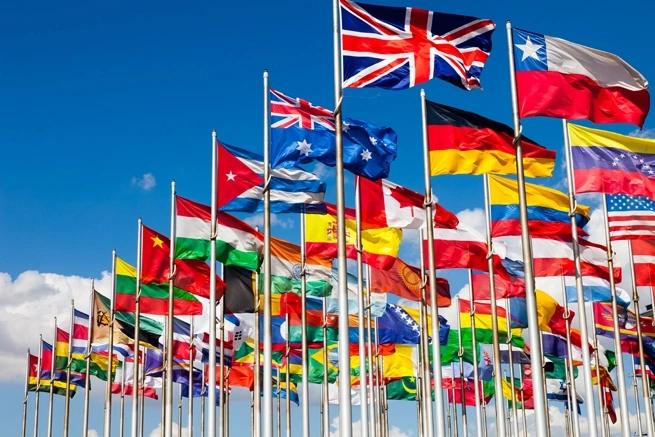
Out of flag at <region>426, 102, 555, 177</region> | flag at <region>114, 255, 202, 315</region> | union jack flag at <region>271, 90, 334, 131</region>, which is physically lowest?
flag at <region>114, 255, 202, 315</region>

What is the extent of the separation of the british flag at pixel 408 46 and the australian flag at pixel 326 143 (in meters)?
3.54

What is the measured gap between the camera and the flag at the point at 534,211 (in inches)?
1249

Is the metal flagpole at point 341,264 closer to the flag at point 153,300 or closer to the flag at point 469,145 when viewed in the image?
the flag at point 469,145

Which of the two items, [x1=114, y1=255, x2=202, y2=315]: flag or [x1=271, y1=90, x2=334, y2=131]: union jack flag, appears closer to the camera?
[x1=271, y1=90, x2=334, y2=131]: union jack flag

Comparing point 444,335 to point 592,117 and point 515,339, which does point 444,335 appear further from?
point 592,117

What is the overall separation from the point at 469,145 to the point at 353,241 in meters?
11.8

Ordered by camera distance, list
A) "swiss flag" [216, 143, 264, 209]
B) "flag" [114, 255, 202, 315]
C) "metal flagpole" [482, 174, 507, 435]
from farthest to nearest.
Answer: "flag" [114, 255, 202, 315], "swiss flag" [216, 143, 264, 209], "metal flagpole" [482, 174, 507, 435]

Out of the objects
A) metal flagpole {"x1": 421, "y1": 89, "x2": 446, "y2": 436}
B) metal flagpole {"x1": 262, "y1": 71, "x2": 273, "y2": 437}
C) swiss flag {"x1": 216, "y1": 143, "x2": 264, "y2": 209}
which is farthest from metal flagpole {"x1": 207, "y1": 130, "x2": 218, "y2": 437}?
metal flagpole {"x1": 421, "y1": 89, "x2": 446, "y2": 436}

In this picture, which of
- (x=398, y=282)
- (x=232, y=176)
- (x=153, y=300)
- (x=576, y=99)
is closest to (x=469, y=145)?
(x=576, y=99)

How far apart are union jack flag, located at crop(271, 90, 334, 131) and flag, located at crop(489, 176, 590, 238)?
28.6ft

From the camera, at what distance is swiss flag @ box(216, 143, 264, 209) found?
28.0 meters

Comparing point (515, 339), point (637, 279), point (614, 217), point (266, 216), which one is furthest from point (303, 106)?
point (515, 339)

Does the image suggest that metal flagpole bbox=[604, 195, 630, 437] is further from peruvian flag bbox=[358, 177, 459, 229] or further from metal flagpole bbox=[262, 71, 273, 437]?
metal flagpole bbox=[262, 71, 273, 437]

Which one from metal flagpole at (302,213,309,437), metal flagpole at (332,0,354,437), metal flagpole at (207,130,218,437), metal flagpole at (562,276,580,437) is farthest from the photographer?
metal flagpole at (562,276,580,437)
